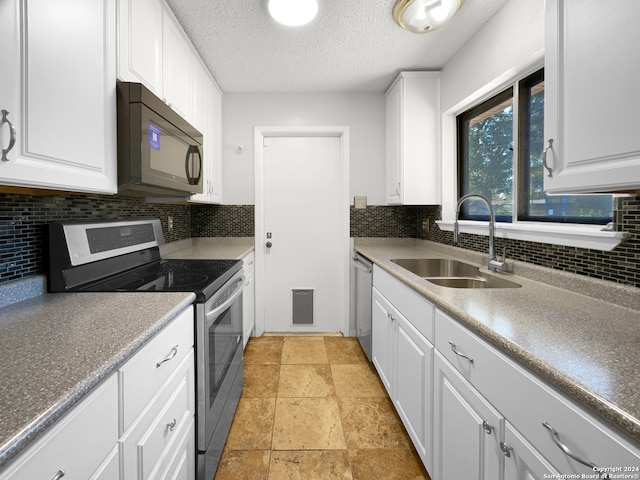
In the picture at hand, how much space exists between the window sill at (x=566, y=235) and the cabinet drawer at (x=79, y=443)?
1.64 m

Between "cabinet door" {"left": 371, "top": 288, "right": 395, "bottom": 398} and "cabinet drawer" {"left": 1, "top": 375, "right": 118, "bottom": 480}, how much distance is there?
1.42 m

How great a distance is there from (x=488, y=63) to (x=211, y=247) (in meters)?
2.51

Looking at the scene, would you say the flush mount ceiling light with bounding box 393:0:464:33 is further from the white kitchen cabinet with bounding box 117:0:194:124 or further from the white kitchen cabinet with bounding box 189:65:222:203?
the white kitchen cabinet with bounding box 189:65:222:203

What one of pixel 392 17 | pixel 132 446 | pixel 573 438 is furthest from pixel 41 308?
pixel 392 17

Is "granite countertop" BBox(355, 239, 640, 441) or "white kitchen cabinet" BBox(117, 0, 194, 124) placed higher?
"white kitchen cabinet" BBox(117, 0, 194, 124)

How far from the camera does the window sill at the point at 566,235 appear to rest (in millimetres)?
1124

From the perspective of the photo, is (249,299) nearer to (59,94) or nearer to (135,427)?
(135,427)

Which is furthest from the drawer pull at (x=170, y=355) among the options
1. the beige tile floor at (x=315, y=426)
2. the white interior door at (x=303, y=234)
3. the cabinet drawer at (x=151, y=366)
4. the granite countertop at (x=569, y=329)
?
the white interior door at (x=303, y=234)

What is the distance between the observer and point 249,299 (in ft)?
9.02

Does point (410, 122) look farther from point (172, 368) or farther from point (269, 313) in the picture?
point (172, 368)

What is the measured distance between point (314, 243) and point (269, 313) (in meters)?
0.83

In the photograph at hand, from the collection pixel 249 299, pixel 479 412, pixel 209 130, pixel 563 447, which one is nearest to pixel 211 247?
pixel 249 299

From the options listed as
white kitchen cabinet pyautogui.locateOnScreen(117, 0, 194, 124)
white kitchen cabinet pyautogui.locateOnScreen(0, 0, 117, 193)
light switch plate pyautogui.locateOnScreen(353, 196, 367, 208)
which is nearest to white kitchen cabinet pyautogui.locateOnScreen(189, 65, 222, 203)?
white kitchen cabinet pyautogui.locateOnScreen(117, 0, 194, 124)

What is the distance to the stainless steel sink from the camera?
1627 millimetres
